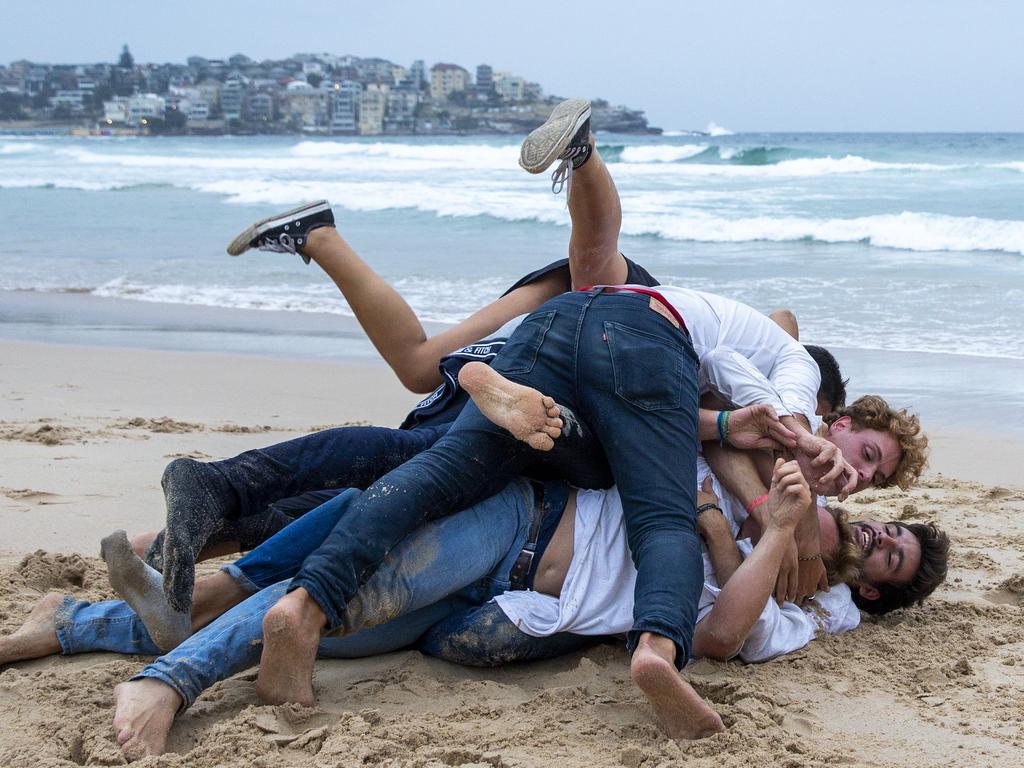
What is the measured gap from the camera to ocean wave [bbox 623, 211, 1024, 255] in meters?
13.7

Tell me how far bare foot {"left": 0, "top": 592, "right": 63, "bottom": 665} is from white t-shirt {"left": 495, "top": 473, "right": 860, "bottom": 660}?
1235 millimetres

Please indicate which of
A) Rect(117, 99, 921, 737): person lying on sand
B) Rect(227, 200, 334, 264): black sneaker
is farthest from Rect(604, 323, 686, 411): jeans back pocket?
Rect(227, 200, 334, 264): black sneaker

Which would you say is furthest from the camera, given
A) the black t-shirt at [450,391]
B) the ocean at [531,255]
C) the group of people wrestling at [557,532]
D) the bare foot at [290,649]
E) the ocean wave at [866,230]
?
the ocean wave at [866,230]

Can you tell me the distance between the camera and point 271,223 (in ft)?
13.0

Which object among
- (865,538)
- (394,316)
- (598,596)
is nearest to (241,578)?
(598,596)

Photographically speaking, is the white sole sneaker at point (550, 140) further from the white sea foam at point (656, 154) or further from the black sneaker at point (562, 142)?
the white sea foam at point (656, 154)

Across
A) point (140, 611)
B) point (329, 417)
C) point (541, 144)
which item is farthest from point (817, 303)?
point (140, 611)

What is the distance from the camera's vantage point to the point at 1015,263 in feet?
39.4

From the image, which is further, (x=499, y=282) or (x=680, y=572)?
(x=499, y=282)

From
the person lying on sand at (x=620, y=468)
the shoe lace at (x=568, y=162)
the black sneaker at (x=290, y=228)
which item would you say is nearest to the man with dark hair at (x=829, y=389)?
the person lying on sand at (x=620, y=468)

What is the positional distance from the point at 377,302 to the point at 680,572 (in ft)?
5.81

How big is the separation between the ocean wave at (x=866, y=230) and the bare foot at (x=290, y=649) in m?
12.2

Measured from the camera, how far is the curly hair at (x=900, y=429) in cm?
343

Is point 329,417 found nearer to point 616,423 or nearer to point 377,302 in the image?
point 377,302
